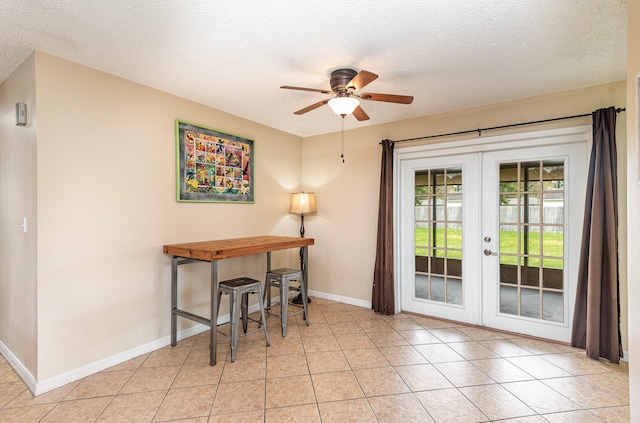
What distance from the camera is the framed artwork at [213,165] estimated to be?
123 inches

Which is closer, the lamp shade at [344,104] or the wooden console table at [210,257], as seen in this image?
the lamp shade at [344,104]

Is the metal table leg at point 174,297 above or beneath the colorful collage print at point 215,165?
beneath

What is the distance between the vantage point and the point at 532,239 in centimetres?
317

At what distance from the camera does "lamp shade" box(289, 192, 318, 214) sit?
4.33 m

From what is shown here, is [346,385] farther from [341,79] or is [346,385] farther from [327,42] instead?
[327,42]

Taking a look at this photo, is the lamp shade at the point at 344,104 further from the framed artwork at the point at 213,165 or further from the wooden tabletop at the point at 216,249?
the framed artwork at the point at 213,165

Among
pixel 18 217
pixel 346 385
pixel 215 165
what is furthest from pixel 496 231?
pixel 18 217

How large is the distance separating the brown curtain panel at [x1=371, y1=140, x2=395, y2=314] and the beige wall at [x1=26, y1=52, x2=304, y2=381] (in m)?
2.02

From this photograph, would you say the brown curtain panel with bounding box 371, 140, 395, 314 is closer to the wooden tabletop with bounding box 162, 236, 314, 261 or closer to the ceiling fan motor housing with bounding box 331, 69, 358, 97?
the wooden tabletop with bounding box 162, 236, 314, 261

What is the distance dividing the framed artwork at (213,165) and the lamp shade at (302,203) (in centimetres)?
68

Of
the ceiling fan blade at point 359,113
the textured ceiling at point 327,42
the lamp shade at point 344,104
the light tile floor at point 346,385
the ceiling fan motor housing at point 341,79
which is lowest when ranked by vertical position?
the light tile floor at point 346,385

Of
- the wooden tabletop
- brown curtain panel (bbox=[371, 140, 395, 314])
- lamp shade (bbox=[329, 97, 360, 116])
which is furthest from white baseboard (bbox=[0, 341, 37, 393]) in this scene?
brown curtain panel (bbox=[371, 140, 395, 314])

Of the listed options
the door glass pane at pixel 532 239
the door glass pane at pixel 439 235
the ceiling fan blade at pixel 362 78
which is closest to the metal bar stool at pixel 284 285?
the door glass pane at pixel 439 235

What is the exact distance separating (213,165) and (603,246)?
381cm
